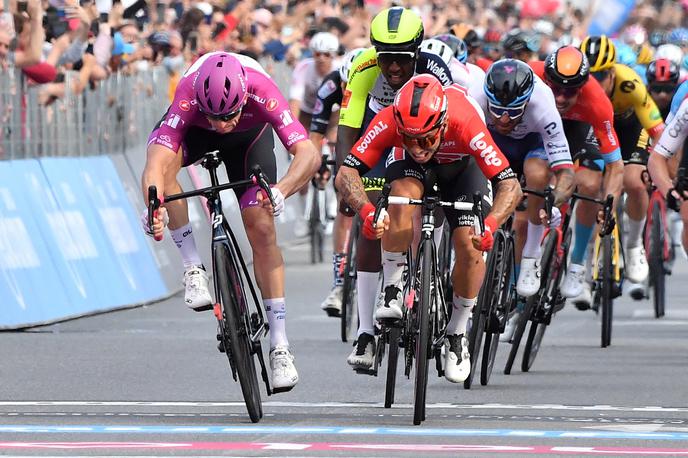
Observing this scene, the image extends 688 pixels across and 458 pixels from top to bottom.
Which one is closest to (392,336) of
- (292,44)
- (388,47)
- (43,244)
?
(388,47)

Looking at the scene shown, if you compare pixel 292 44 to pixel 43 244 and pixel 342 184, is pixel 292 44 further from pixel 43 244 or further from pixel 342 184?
pixel 342 184

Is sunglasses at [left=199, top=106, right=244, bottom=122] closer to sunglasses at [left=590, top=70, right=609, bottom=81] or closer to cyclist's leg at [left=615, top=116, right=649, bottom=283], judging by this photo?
sunglasses at [left=590, top=70, right=609, bottom=81]

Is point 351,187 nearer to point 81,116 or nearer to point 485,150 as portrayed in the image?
point 485,150

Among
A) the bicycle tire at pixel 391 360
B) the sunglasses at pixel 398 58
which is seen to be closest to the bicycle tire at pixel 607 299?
the sunglasses at pixel 398 58

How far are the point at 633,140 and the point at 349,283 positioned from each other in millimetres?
3207

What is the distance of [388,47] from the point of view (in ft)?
35.9

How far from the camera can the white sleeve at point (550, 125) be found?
38.4 feet

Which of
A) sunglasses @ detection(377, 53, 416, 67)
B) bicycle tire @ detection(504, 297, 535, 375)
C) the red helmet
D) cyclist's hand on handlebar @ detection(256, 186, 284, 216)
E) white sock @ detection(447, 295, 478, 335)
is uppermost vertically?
the red helmet

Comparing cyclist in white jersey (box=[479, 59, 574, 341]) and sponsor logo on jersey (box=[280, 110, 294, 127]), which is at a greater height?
sponsor logo on jersey (box=[280, 110, 294, 127])

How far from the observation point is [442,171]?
10117 millimetres

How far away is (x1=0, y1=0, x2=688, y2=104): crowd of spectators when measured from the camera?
15.0m

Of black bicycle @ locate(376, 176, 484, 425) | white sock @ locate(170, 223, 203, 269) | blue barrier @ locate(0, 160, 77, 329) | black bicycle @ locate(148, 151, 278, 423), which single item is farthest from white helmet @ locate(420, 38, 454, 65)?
blue barrier @ locate(0, 160, 77, 329)

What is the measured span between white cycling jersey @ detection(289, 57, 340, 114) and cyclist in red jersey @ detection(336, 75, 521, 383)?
8503 mm

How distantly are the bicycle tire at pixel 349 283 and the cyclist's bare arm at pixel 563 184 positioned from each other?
1.91m
